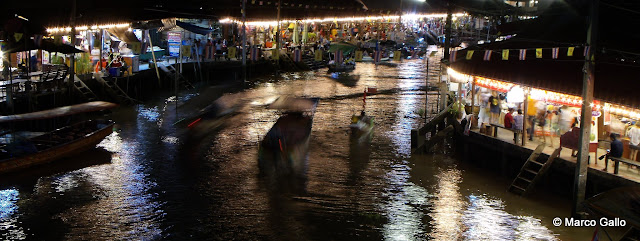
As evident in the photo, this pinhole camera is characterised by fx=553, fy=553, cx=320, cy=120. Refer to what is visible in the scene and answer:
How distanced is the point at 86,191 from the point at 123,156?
14.5 ft

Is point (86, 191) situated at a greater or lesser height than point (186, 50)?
lesser

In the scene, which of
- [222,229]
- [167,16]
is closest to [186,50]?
[167,16]

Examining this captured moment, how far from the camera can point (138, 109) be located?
32.3 metres

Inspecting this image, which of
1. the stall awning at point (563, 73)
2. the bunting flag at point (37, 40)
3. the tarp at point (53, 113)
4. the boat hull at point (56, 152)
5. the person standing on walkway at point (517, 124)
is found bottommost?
the boat hull at point (56, 152)

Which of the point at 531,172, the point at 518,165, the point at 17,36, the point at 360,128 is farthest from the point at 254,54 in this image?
the point at 531,172

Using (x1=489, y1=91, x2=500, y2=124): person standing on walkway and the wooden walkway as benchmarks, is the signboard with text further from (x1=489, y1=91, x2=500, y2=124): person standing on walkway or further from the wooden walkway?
the wooden walkway

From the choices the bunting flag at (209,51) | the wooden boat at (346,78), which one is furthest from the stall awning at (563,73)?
the wooden boat at (346,78)

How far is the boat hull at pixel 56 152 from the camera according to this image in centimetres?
1912

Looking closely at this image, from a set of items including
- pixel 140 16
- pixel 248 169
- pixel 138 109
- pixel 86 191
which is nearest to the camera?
pixel 86 191

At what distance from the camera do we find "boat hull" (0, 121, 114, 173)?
62.7 ft

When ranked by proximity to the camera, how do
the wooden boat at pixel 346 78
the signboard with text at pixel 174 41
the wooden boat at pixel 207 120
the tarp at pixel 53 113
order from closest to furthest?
1. the tarp at pixel 53 113
2. the wooden boat at pixel 207 120
3. the signboard with text at pixel 174 41
4. the wooden boat at pixel 346 78

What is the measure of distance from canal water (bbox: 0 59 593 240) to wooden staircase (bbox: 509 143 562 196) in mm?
458

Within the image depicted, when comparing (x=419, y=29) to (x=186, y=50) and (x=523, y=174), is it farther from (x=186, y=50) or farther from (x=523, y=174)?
(x=523, y=174)

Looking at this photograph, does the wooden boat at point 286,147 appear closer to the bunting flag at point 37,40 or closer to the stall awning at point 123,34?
the bunting flag at point 37,40
